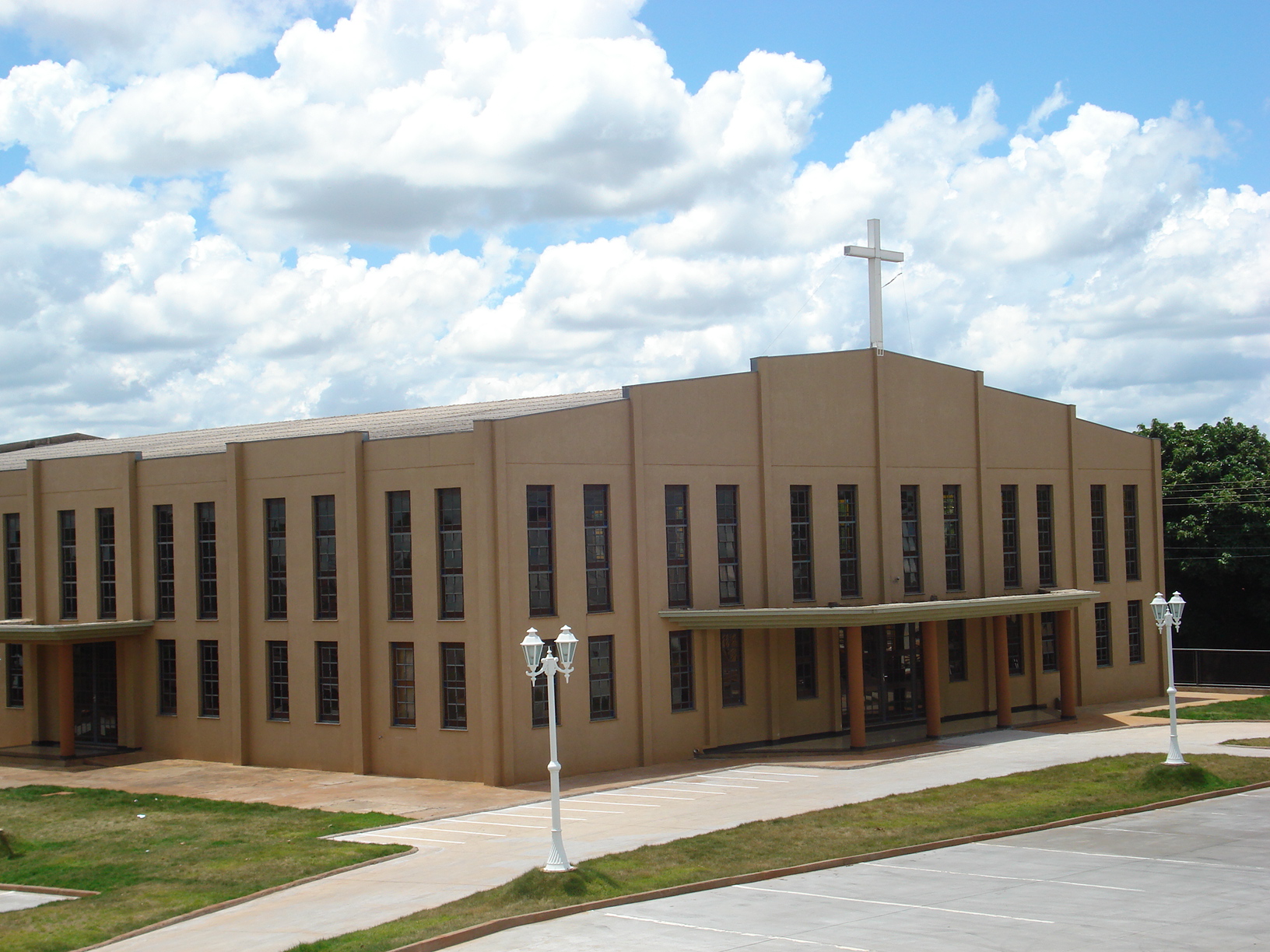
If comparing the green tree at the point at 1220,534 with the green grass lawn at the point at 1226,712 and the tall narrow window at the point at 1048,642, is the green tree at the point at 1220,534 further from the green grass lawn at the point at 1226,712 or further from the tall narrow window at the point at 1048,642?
the tall narrow window at the point at 1048,642

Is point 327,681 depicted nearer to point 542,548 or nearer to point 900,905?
point 542,548

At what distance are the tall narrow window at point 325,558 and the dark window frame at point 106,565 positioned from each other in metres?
8.03

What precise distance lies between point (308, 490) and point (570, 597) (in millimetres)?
7574

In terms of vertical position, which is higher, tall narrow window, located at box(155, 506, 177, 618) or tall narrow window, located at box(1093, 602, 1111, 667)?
tall narrow window, located at box(155, 506, 177, 618)

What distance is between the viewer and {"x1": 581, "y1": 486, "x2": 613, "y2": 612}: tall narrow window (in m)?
31.8

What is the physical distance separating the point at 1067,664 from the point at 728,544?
11555 mm

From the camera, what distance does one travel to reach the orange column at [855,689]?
33500mm

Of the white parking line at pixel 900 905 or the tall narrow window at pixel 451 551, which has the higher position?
the tall narrow window at pixel 451 551

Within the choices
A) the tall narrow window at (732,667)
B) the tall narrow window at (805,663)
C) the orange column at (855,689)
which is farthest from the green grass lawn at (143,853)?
the tall narrow window at (805,663)

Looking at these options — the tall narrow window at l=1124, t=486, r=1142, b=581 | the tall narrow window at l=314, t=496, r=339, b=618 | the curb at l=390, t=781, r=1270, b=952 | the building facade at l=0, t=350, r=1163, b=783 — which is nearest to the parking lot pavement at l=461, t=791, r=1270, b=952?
the curb at l=390, t=781, r=1270, b=952

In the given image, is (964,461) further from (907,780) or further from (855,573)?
(907,780)

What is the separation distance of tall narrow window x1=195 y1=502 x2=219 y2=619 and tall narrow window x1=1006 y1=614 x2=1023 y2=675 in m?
23.5

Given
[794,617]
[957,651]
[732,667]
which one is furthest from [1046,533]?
[732,667]

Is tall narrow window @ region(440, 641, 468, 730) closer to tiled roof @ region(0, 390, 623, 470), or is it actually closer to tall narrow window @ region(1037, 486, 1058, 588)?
tiled roof @ region(0, 390, 623, 470)
